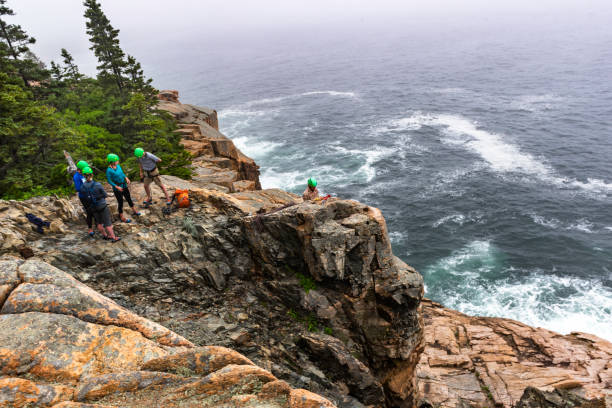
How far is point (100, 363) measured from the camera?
25.8 feet

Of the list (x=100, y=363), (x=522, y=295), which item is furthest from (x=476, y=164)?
(x=100, y=363)

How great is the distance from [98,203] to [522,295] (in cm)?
3939

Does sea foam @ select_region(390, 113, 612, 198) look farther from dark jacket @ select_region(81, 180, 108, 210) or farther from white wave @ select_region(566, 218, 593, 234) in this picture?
dark jacket @ select_region(81, 180, 108, 210)

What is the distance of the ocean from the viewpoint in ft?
123

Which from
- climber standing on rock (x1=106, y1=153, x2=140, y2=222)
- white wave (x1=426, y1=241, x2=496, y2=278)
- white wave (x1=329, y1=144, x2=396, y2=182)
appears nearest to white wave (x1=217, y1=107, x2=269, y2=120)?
white wave (x1=329, y1=144, x2=396, y2=182)

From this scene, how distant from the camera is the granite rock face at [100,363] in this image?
702cm

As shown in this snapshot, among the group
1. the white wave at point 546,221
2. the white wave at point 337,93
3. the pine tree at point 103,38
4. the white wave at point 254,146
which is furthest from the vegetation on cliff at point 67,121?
the white wave at point 337,93

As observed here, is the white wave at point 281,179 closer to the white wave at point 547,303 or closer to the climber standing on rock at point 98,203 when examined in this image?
the white wave at point 547,303

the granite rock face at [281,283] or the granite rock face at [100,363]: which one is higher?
the granite rock face at [100,363]

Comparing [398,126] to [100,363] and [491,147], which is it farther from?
Result: [100,363]

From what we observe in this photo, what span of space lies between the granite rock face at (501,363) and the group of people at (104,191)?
62.7ft

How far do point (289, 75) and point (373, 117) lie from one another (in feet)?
270

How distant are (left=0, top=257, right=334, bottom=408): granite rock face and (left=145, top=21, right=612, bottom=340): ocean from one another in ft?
109

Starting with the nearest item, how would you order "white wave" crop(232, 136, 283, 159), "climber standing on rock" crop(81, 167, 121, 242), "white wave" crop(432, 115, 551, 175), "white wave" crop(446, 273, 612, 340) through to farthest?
"climber standing on rock" crop(81, 167, 121, 242) → "white wave" crop(446, 273, 612, 340) → "white wave" crop(432, 115, 551, 175) → "white wave" crop(232, 136, 283, 159)
